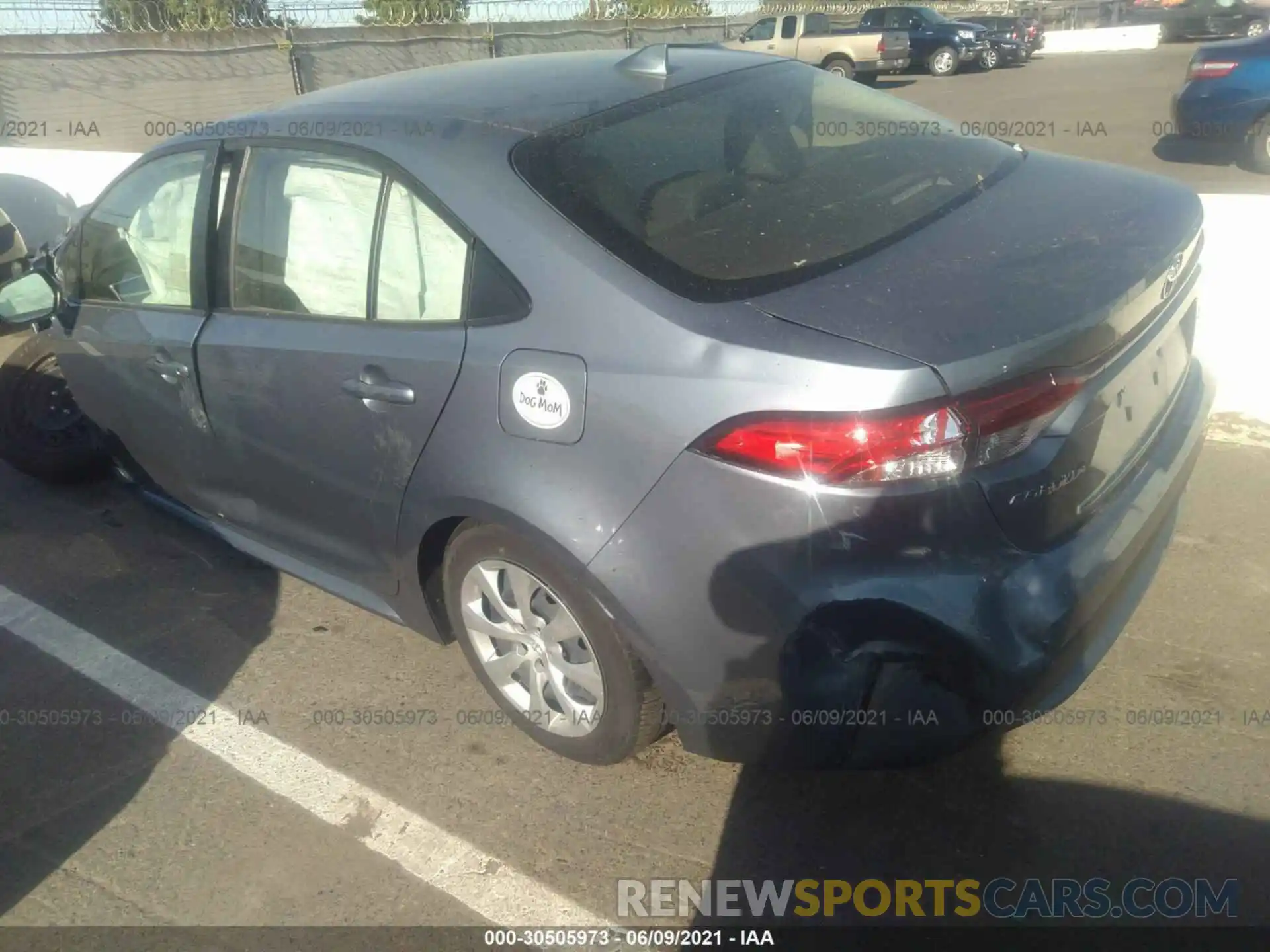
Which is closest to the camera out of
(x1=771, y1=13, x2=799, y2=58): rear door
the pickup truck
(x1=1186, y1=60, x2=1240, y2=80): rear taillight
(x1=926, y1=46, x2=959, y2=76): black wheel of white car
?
(x1=1186, y1=60, x2=1240, y2=80): rear taillight

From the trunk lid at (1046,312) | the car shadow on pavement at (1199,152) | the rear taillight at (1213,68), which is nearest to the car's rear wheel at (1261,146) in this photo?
the car shadow on pavement at (1199,152)

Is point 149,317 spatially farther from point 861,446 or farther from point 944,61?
point 944,61

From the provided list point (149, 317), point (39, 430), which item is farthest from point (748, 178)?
point (39, 430)

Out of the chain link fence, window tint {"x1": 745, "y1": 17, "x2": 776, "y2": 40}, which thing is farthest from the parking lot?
window tint {"x1": 745, "y1": 17, "x2": 776, "y2": 40}

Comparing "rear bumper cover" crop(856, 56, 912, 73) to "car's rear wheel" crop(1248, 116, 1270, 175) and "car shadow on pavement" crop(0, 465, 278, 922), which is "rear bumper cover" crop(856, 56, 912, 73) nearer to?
"car's rear wheel" crop(1248, 116, 1270, 175)

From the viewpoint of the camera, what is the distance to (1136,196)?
2.85 metres

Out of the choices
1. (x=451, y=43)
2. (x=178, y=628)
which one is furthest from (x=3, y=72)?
(x=178, y=628)

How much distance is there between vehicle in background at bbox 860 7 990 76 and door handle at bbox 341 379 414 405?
23.2 m

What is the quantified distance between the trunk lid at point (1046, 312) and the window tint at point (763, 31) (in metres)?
22.8

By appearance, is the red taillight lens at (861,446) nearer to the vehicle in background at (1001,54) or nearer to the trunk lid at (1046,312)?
the trunk lid at (1046,312)

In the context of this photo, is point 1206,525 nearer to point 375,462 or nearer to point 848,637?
point 848,637

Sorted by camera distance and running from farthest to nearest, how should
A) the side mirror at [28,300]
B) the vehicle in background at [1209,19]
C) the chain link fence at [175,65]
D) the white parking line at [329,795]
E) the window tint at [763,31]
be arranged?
1. the vehicle in background at [1209,19]
2. the window tint at [763,31]
3. the chain link fence at [175,65]
4. the side mirror at [28,300]
5. the white parking line at [329,795]

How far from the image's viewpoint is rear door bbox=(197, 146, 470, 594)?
9.12ft

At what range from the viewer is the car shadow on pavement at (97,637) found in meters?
2.94
